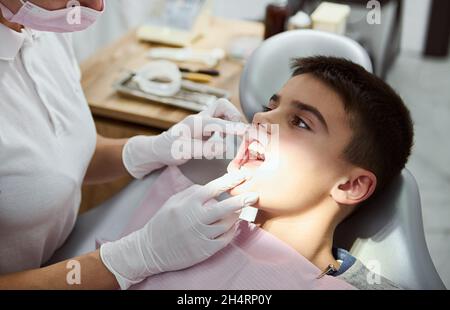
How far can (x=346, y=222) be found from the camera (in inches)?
51.2

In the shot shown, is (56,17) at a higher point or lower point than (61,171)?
higher

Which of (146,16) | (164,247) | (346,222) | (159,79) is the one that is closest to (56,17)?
(164,247)

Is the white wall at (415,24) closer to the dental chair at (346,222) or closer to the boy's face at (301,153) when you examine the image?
the dental chair at (346,222)

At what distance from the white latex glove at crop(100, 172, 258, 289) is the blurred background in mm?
1228

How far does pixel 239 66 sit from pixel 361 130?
2.90ft

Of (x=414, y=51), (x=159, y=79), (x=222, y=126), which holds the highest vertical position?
(x=222, y=126)

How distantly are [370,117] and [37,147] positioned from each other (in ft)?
2.14

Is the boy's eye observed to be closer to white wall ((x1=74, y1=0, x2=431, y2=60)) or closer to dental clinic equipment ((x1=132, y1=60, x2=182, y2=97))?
dental clinic equipment ((x1=132, y1=60, x2=182, y2=97))

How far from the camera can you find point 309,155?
1151mm

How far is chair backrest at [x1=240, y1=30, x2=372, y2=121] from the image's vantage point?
54.7 inches
